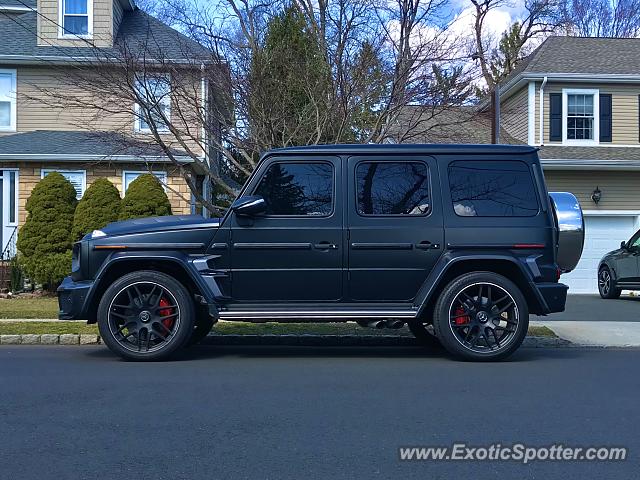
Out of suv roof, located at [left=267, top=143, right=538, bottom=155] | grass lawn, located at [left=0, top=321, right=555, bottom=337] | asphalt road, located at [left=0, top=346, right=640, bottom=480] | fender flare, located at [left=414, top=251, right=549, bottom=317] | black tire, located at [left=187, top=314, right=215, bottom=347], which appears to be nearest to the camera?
asphalt road, located at [left=0, top=346, right=640, bottom=480]

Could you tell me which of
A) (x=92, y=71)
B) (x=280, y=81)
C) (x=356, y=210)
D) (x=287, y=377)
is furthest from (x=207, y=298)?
(x=92, y=71)

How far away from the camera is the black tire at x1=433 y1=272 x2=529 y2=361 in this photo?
8.10 m

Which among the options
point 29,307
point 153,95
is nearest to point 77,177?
point 29,307

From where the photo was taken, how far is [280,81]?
12898 millimetres

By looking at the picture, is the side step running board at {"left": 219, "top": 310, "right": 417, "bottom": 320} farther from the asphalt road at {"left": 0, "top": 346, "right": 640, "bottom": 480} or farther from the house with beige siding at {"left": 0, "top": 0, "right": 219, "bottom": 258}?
the house with beige siding at {"left": 0, "top": 0, "right": 219, "bottom": 258}

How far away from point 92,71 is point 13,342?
7.39 m

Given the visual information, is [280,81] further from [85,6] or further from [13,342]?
[85,6]

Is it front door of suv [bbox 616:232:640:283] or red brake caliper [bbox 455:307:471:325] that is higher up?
front door of suv [bbox 616:232:640:283]

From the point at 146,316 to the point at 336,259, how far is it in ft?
6.99

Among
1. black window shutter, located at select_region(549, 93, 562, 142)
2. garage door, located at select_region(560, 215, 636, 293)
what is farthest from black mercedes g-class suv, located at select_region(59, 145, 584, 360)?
black window shutter, located at select_region(549, 93, 562, 142)

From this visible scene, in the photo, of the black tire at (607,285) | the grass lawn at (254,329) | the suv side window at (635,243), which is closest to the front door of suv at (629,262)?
the suv side window at (635,243)

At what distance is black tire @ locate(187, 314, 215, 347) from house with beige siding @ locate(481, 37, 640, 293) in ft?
41.6

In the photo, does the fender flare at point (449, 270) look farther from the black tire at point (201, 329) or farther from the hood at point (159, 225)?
the black tire at point (201, 329)

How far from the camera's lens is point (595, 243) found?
67.8 feet
